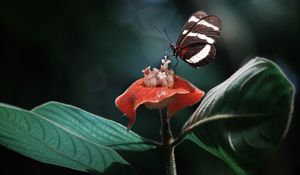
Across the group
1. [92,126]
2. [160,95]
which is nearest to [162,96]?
[160,95]

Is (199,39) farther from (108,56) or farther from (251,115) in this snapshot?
(108,56)

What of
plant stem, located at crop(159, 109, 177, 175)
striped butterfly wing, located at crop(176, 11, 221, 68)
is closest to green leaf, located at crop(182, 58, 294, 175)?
plant stem, located at crop(159, 109, 177, 175)

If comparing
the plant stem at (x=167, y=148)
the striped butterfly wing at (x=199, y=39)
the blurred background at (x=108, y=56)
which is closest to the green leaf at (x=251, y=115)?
the plant stem at (x=167, y=148)

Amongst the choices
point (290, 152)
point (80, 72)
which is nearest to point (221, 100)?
point (290, 152)

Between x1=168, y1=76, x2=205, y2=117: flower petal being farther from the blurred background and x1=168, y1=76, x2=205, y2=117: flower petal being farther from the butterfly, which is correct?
the blurred background

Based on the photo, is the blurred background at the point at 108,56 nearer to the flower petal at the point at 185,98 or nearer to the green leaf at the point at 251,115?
the flower petal at the point at 185,98
